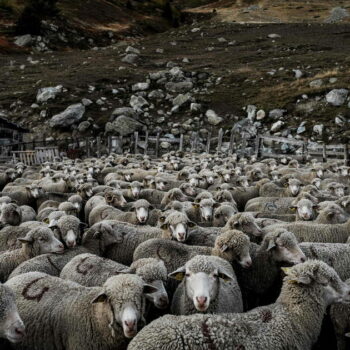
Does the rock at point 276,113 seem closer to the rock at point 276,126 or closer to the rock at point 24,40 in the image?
the rock at point 276,126

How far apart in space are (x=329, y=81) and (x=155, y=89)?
43.8 feet

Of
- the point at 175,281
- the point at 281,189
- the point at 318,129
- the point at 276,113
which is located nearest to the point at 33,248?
the point at 175,281

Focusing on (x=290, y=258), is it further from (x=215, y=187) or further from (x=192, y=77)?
(x=192, y=77)

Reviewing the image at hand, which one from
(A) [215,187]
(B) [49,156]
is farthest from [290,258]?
(B) [49,156]

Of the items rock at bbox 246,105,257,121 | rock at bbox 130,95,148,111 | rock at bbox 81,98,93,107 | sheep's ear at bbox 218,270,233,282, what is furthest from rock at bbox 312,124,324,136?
sheep's ear at bbox 218,270,233,282

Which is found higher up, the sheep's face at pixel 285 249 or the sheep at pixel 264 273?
the sheep's face at pixel 285 249

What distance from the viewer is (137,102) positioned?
34.5m

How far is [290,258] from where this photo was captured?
588 centimetres

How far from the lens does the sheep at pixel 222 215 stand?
8516mm

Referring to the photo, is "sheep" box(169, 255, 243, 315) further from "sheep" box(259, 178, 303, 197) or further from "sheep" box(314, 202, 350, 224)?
"sheep" box(259, 178, 303, 197)

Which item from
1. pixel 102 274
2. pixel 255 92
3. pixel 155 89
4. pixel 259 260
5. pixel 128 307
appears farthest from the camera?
pixel 155 89

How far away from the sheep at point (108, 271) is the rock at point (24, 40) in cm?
5027

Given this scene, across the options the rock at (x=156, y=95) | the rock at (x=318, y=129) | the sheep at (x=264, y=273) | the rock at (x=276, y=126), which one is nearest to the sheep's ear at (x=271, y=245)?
the sheep at (x=264, y=273)

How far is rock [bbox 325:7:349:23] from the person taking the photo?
64.4 meters
